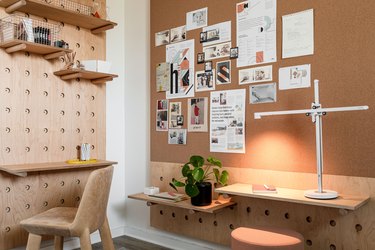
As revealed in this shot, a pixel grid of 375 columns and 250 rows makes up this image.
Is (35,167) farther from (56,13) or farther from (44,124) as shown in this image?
(56,13)

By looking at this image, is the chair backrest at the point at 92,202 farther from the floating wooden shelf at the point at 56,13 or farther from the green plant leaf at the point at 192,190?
the floating wooden shelf at the point at 56,13

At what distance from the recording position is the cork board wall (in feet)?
7.29

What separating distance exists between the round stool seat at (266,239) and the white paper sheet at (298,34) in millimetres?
1216

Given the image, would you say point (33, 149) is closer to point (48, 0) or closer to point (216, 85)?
point (48, 0)

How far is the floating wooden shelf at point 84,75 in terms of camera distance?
3.02m

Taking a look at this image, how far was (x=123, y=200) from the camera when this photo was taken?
370cm

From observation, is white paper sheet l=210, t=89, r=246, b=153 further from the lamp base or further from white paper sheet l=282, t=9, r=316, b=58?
the lamp base

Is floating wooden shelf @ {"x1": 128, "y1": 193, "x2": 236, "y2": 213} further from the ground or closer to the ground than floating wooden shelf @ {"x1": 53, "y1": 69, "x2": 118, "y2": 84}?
closer to the ground

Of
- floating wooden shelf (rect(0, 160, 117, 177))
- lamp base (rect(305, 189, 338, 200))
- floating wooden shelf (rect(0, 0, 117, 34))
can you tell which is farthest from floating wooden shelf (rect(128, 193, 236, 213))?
floating wooden shelf (rect(0, 0, 117, 34))

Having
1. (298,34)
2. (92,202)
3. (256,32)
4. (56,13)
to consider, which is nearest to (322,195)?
(298,34)

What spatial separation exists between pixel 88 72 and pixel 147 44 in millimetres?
736

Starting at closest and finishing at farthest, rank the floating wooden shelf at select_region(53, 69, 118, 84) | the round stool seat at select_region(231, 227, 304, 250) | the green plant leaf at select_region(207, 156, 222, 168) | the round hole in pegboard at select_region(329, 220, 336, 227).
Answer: the round stool seat at select_region(231, 227, 304, 250)
the round hole in pegboard at select_region(329, 220, 336, 227)
the green plant leaf at select_region(207, 156, 222, 168)
the floating wooden shelf at select_region(53, 69, 118, 84)

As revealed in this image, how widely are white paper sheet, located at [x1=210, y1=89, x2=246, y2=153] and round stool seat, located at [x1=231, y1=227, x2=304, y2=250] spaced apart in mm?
739

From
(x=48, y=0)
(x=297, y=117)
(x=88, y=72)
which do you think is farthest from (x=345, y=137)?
(x=48, y=0)
